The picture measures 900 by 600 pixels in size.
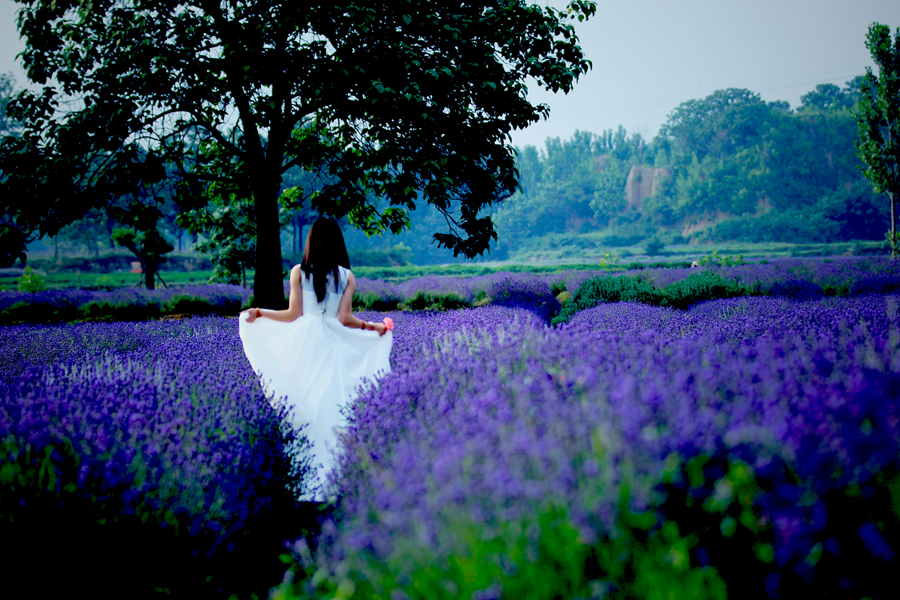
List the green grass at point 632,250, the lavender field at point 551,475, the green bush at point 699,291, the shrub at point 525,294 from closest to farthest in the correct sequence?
the lavender field at point 551,475 → the green bush at point 699,291 → the shrub at point 525,294 → the green grass at point 632,250

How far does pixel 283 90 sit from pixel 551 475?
274 inches

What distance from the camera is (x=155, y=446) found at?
80.4 inches

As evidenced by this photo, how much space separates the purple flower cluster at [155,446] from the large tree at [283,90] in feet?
12.7

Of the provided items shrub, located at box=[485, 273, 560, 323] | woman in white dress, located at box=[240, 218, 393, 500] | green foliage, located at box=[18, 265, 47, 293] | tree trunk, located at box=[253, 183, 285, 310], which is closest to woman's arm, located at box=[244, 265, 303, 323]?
woman in white dress, located at box=[240, 218, 393, 500]

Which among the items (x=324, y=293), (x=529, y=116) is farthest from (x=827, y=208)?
(x=324, y=293)

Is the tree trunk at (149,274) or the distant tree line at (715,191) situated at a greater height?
the distant tree line at (715,191)

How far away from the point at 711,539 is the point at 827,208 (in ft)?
226

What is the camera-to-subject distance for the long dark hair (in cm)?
353

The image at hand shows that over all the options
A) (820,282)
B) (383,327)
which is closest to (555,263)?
(820,282)

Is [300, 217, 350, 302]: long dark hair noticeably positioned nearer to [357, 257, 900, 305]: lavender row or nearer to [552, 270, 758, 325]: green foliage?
[552, 270, 758, 325]: green foliage

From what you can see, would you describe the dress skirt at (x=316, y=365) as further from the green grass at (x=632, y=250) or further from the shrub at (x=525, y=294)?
the green grass at (x=632, y=250)

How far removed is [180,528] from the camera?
6.68ft

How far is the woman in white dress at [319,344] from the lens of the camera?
3.35m

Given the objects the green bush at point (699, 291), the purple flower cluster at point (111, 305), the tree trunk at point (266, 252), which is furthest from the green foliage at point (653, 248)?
the tree trunk at point (266, 252)
